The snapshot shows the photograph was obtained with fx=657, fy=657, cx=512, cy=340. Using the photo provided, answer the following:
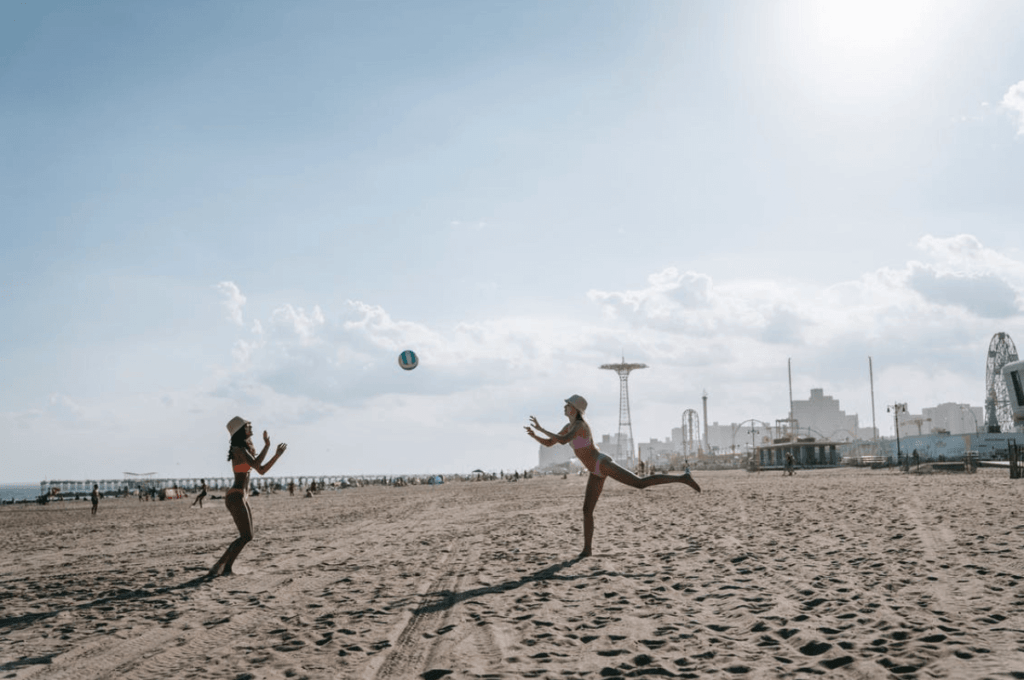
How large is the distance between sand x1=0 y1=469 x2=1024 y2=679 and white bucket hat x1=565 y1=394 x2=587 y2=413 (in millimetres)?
1957

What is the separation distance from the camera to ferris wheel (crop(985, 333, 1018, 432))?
358ft

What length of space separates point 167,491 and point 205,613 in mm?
46147

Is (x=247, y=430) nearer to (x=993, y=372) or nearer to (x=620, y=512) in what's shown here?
(x=620, y=512)

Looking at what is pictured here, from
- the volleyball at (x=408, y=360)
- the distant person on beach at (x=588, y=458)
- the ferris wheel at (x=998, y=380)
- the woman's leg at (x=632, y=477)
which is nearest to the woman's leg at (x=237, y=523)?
the distant person on beach at (x=588, y=458)

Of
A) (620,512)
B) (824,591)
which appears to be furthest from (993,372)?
(824,591)

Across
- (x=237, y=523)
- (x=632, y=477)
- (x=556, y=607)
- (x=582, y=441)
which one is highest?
(x=582, y=441)

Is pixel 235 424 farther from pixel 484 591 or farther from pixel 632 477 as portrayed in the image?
pixel 632 477

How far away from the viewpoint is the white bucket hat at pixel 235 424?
28.3 ft

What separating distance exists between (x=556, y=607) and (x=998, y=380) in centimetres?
13377

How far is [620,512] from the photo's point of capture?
52.3 ft

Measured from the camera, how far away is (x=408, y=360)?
20.7 m

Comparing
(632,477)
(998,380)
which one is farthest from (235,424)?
(998,380)

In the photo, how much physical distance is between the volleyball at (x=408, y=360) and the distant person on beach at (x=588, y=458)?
11.9m

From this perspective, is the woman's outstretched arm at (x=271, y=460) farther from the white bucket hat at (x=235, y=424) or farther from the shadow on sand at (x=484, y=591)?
the shadow on sand at (x=484, y=591)
